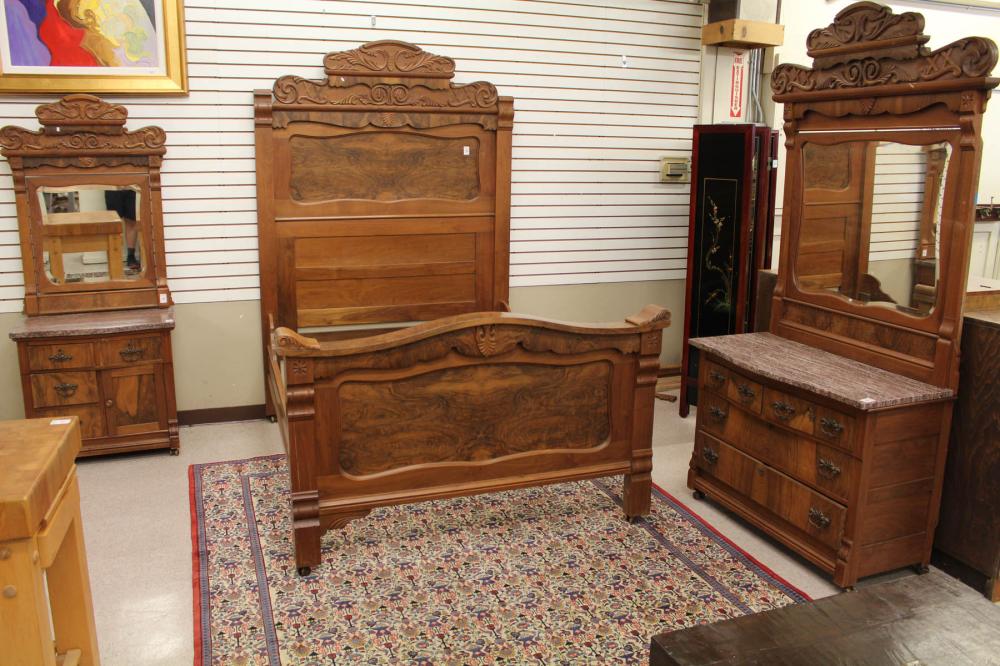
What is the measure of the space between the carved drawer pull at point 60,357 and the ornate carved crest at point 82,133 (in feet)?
3.48

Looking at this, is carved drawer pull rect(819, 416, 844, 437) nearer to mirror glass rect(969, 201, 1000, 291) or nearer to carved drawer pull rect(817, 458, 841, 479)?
carved drawer pull rect(817, 458, 841, 479)

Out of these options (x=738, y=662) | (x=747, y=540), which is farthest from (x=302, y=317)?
(x=738, y=662)

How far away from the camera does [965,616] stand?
6.38ft

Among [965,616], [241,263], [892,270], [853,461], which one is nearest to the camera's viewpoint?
[965,616]

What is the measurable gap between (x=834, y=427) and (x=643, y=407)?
817mm

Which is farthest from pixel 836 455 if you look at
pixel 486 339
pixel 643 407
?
pixel 486 339

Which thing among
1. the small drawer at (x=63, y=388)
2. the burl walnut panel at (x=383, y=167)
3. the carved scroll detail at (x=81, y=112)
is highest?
the carved scroll detail at (x=81, y=112)

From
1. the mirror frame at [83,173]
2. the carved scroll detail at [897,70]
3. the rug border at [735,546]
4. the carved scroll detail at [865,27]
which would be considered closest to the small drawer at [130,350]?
the mirror frame at [83,173]

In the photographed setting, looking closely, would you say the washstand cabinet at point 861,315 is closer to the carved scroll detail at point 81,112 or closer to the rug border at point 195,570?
the rug border at point 195,570

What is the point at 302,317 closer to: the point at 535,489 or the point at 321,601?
the point at 535,489

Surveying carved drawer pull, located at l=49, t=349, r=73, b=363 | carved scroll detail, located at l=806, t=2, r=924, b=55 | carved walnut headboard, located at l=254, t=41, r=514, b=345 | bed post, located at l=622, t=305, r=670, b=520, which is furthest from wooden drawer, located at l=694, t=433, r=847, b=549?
carved drawer pull, located at l=49, t=349, r=73, b=363

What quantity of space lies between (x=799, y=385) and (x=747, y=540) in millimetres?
836

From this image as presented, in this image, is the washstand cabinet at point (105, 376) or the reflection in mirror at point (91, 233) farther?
the reflection in mirror at point (91, 233)

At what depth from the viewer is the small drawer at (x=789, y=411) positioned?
3.29 metres
